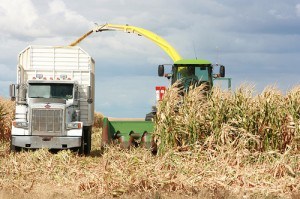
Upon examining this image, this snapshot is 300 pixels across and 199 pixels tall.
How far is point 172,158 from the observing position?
1489cm

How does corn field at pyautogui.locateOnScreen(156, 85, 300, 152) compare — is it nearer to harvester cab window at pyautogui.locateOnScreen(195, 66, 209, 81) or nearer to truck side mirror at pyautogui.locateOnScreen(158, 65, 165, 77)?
truck side mirror at pyautogui.locateOnScreen(158, 65, 165, 77)

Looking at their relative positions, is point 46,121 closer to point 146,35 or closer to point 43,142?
point 43,142

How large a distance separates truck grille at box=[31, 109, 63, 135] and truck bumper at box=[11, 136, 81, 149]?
0.76 ft

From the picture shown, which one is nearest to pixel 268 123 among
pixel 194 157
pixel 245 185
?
pixel 194 157

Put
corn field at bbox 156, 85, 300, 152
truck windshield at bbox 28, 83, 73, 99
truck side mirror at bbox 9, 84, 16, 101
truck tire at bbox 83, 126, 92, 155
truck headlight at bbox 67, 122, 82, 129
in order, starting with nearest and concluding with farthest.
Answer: corn field at bbox 156, 85, 300, 152
truck headlight at bbox 67, 122, 82, 129
truck side mirror at bbox 9, 84, 16, 101
truck windshield at bbox 28, 83, 73, 99
truck tire at bbox 83, 126, 92, 155

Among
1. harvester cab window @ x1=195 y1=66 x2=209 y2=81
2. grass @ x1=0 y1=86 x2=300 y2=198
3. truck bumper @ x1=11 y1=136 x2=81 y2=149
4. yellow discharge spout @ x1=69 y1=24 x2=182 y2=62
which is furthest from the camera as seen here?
yellow discharge spout @ x1=69 y1=24 x2=182 y2=62

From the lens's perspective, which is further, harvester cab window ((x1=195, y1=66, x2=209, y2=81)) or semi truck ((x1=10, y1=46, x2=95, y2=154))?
harvester cab window ((x1=195, y1=66, x2=209, y2=81))

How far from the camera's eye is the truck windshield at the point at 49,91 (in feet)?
69.7

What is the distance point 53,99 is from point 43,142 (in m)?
1.63

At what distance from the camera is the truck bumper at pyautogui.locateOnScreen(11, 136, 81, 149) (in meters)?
20.4

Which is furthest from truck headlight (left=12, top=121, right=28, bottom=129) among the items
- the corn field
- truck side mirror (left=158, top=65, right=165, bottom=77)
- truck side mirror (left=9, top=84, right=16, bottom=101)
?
the corn field

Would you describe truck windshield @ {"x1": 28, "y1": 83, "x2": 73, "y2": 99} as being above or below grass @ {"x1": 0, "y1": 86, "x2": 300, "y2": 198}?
above

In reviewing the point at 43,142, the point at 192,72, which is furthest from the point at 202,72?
the point at 43,142

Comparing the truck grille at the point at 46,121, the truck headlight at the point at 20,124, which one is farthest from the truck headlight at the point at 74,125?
the truck headlight at the point at 20,124
